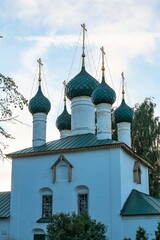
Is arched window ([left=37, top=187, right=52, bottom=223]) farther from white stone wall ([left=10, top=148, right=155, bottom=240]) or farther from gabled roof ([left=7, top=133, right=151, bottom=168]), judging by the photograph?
gabled roof ([left=7, top=133, right=151, bottom=168])

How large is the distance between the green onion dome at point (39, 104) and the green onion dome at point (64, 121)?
1711 millimetres

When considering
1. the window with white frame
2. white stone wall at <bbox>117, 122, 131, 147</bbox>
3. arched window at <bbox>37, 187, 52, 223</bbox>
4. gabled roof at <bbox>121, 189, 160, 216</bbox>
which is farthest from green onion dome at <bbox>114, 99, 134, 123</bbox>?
the window with white frame

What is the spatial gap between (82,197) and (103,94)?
13.3ft

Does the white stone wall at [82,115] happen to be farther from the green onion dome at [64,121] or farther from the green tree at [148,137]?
the green tree at [148,137]

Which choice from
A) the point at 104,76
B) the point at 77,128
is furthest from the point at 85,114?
the point at 104,76

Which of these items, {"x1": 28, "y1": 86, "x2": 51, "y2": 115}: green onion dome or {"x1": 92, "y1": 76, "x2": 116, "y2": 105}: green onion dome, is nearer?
{"x1": 92, "y1": 76, "x2": 116, "y2": 105}: green onion dome

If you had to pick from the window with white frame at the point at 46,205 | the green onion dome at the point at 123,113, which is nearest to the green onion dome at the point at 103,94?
the green onion dome at the point at 123,113

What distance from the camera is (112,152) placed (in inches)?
578

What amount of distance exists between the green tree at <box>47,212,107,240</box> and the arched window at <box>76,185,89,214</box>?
9.02 ft

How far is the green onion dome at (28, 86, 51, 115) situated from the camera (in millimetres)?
17891

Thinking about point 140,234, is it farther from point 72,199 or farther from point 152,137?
point 152,137

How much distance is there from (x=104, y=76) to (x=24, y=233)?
22.5 feet

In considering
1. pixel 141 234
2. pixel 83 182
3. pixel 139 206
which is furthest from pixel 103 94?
pixel 141 234

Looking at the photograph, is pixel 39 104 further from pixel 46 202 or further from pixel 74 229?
pixel 74 229
